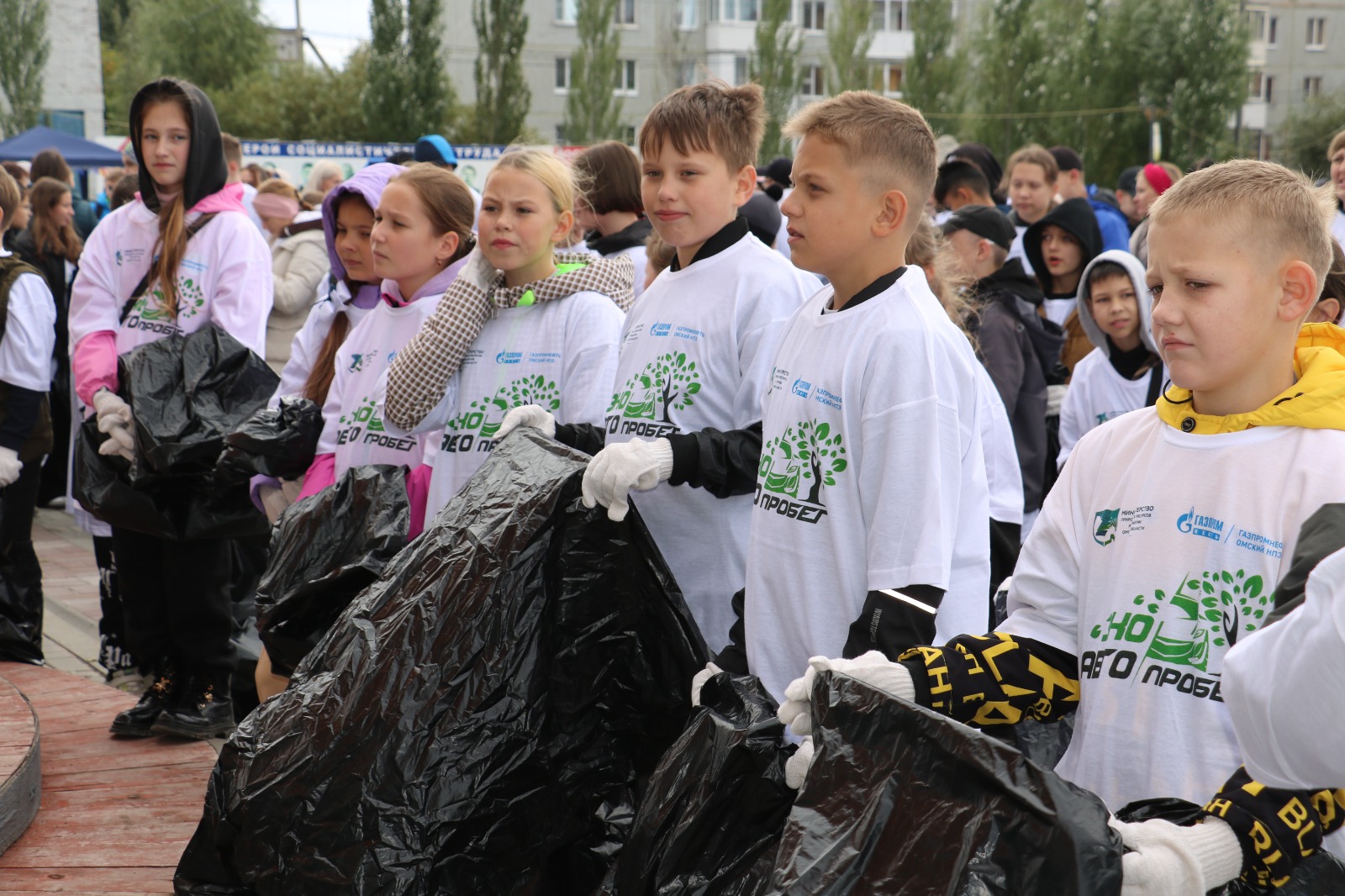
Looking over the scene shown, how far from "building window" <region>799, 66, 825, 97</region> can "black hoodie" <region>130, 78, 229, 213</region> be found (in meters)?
49.6

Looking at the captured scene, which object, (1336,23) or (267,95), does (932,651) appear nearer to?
(267,95)

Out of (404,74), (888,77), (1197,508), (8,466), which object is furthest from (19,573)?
(888,77)

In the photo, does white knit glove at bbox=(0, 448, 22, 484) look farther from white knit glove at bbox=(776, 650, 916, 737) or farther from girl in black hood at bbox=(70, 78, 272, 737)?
white knit glove at bbox=(776, 650, 916, 737)

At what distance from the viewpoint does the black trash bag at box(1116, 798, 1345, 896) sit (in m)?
1.46

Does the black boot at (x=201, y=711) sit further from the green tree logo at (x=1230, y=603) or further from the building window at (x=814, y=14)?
the building window at (x=814, y=14)

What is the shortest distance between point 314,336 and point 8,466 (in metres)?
1.44

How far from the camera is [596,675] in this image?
7.69 feet

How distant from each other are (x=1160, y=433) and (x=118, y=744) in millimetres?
3381

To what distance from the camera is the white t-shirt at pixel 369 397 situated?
3.48 meters

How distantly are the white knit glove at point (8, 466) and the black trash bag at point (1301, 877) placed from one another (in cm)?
432

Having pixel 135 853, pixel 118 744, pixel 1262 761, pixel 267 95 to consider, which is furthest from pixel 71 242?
pixel 267 95

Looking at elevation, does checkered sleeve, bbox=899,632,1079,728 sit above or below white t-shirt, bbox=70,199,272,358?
below

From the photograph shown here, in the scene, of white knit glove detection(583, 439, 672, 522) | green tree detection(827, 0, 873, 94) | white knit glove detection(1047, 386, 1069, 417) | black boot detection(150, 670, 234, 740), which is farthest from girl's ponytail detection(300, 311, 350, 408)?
green tree detection(827, 0, 873, 94)

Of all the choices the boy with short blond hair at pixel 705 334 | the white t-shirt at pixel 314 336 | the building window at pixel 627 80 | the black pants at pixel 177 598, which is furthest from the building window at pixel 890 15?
the boy with short blond hair at pixel 705 334
